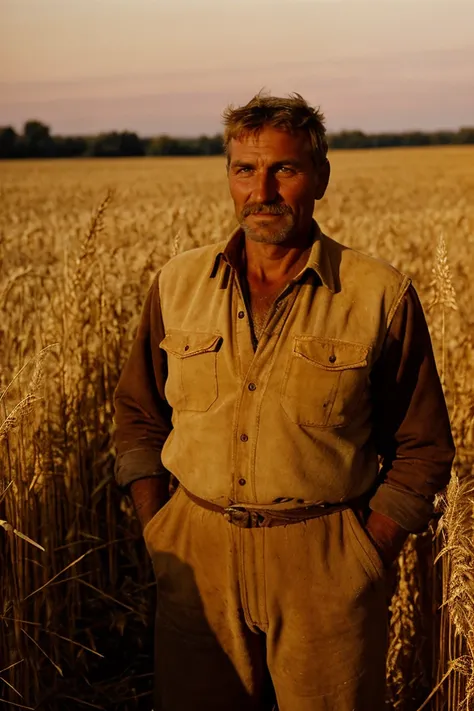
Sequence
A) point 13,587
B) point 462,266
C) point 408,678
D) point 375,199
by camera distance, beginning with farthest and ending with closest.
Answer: point 375,199 → point 462,266 → point 408,678 → point 13,587

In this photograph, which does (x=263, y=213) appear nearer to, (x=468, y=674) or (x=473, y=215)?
(x=468, y=674)

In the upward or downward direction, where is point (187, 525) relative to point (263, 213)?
downward

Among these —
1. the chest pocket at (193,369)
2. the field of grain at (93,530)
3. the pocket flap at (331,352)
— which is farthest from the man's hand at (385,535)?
the chest pocket at (193,369)

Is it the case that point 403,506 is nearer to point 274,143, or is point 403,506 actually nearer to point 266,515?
point 266,515

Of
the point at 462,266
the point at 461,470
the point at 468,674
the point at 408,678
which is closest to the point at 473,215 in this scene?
the point at 462,266

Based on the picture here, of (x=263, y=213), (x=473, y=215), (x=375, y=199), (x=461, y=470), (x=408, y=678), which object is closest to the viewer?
(x=263, y=213)

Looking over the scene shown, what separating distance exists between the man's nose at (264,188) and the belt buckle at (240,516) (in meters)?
0.93

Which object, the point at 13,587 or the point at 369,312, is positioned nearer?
the point at 369,312

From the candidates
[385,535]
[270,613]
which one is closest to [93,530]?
[270,613]

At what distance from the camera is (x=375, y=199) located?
2444 centimetres

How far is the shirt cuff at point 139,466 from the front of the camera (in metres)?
3.16

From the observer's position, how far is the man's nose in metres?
2.77

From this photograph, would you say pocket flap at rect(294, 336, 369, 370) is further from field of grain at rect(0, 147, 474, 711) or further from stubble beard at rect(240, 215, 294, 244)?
field of grain at rect(0, 147, 474, 711)

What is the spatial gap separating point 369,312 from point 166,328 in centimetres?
67
